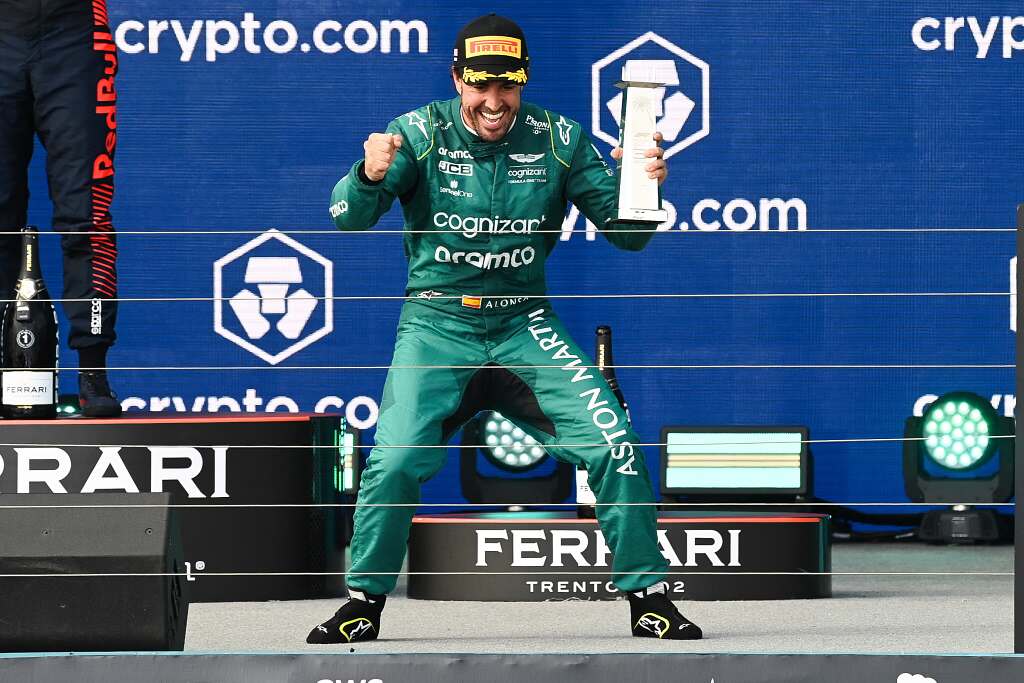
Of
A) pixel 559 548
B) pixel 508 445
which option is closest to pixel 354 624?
pixel 559 548

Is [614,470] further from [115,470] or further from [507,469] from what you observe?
[507,469]

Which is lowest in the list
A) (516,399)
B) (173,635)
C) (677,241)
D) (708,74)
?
(173,635)

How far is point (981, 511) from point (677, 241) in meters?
1.03

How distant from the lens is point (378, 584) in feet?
9.96

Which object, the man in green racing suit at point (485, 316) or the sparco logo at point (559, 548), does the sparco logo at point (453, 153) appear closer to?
the man in green racing suit at point (485, 316)

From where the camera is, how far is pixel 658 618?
9.88 feet

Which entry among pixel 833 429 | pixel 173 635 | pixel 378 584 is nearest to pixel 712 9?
pixel 833 429

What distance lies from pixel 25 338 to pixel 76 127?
52cm

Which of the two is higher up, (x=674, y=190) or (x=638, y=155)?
(x=674, y=190)

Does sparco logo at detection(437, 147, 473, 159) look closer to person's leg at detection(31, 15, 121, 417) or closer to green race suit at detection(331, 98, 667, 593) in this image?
green race suit at detection(331, 98, 667, 593)

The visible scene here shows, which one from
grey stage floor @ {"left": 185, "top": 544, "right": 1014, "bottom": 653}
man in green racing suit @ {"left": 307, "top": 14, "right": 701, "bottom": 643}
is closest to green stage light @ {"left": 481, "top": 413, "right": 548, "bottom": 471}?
grey stage floor @ {"left": 185, "top": 544, "right": 1014, "bottom": 653}

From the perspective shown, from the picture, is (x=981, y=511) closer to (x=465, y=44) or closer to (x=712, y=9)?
(x=712, y=9)

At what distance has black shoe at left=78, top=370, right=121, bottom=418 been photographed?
11.9 feet

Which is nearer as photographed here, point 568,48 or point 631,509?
point 631,509
